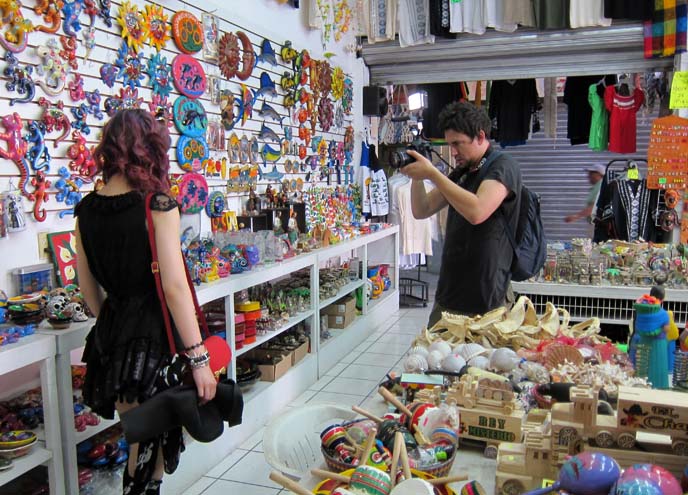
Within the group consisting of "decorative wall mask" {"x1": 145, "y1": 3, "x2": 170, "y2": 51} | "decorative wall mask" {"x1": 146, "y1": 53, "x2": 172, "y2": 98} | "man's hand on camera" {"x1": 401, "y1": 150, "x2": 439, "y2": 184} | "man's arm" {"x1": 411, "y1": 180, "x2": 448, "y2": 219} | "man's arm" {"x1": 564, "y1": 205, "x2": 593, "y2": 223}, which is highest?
"decorative wall mask" {"x1": 145, "y1": 3, "x2": 170, "y2": 51}

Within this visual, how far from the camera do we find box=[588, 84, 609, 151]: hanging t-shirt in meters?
6.23

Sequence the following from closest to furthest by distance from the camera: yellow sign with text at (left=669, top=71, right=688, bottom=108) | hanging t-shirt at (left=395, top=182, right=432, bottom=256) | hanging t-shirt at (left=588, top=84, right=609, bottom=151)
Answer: yellow sign with text at (left=669, top=71, right=688, bottom=108) < hanging t-shirt at (left=588, top=84, right=609, bottom=151) < hanging t-shirt at (left=395, top=182, right=432, bottom=256)

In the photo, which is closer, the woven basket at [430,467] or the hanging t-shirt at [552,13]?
the woven basket at [430,467]

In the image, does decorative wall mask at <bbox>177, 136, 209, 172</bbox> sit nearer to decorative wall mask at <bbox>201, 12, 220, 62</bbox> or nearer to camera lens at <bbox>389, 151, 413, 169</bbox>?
decorative wall mask at <bbox>201, 12, 220, 62</bbox>

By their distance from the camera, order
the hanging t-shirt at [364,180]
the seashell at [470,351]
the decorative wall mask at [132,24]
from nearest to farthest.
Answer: the seashell at [470,351] < the decorative wall mask at [132,24] < the hanging t-shirt at [364,180]

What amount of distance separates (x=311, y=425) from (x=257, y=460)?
1223 mm

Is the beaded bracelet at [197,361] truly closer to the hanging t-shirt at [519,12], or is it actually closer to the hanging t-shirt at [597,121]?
the hanging t-shirt at [519,12]

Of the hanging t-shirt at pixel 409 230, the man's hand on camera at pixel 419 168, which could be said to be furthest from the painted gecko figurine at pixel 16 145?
the hanging t-shirt at pixel 409 230

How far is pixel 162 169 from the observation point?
1.98 m

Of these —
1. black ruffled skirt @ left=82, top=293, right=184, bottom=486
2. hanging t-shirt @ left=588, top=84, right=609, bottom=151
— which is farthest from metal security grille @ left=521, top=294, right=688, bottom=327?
hanging t-shirt @ left=588, top=84, right=609, bottom=151

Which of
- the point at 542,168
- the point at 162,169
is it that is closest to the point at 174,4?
the point at 162,169

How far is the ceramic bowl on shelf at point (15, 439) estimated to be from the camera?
1986mm

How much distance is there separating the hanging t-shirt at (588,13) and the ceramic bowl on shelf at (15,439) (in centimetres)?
544

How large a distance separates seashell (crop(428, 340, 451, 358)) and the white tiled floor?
28 cm
